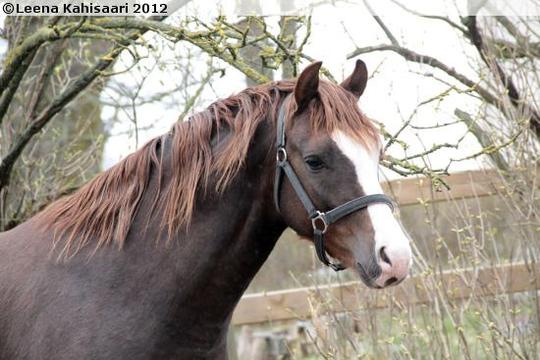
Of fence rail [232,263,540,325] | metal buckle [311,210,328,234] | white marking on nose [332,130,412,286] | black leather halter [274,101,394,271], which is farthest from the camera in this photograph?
fence rail [232,263,540,325]

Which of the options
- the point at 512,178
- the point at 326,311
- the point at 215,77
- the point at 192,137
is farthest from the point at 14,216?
the point at 512,178

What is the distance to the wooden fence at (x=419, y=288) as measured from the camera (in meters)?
4.84

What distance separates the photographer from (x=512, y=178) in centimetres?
496

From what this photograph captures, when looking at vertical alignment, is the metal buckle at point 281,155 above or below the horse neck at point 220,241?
above

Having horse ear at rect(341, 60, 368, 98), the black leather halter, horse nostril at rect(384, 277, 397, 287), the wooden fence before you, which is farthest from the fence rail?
horse nostril at rect(384, 277, 397, 287)

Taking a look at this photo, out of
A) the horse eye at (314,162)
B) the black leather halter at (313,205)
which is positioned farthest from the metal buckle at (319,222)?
the horse eye at (314,162)

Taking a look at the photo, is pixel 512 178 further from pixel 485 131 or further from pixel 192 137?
pixel 192 137

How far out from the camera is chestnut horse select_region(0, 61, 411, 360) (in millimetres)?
3244

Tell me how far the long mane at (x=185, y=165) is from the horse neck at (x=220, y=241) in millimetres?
47

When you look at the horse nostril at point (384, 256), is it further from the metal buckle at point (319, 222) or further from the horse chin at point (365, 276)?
the metal buckle at point (319, 222)

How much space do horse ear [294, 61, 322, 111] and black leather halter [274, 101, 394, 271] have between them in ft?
0.33

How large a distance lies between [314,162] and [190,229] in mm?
560

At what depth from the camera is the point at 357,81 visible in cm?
367

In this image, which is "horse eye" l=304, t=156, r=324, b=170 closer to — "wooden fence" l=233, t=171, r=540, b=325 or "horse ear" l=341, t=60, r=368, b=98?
"horse ear" l=341, t=60, r=368, b=98
